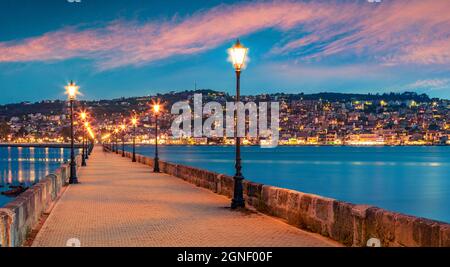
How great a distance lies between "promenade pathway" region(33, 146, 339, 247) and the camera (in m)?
9.66

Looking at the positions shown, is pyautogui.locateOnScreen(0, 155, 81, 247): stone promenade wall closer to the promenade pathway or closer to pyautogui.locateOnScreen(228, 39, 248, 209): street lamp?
the promenade pathway

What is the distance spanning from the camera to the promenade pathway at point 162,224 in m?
9.66

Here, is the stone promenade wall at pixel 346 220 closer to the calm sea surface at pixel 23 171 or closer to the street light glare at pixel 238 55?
the street light glare at pixel 238 55

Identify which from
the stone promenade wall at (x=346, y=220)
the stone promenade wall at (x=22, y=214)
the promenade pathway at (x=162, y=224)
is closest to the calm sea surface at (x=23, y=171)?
the promenade pathway at (x=162, y=224)

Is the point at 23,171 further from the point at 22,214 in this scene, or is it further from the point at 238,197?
the point at 22,214

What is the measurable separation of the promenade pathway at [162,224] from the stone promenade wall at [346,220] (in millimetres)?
281

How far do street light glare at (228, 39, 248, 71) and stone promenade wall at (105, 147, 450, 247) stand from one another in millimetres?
3105

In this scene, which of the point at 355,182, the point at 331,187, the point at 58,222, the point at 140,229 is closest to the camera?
the point at 140,229

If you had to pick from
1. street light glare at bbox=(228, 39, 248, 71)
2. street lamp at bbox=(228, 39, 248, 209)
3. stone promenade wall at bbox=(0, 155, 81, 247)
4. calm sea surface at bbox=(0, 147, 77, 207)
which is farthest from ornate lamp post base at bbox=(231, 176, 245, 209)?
calm sea surface at bbox=(0, 147, 77, 207)
